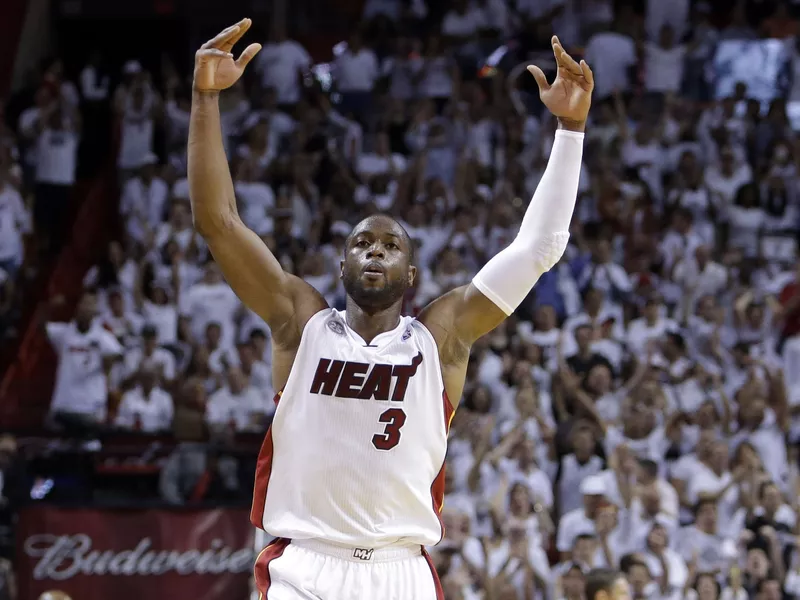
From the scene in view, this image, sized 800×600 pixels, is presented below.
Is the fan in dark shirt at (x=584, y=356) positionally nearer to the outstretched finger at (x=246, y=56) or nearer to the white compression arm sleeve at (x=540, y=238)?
the white compression arm sleeve at (x=540, y=238)

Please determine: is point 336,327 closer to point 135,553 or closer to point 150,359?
point 135,553

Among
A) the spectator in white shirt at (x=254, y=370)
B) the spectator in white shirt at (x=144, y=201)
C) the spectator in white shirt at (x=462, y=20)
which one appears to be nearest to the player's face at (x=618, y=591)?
the spectator in white shirt at (x=254, y=370)

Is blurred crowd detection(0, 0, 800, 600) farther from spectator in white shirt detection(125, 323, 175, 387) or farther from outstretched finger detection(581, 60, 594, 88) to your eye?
outstretched finger detection(581, 60, 594, 88)

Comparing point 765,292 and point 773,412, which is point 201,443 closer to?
point 773,412

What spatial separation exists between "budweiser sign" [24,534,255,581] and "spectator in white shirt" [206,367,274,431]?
77.8 inches

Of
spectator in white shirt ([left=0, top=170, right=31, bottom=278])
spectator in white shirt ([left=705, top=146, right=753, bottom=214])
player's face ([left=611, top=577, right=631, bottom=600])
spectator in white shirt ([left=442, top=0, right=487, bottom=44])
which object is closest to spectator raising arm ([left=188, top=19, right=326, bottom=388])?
player's face ([left=611, top=577, right=631, bottom=600])

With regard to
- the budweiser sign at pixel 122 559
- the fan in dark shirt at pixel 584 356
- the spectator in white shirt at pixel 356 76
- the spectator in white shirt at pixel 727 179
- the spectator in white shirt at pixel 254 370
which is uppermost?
the spectator in white shirt at pixel 356 76

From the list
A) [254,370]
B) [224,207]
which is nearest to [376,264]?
[224,207]

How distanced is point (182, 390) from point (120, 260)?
2.38 m

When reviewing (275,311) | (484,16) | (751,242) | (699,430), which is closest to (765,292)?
(751,242)

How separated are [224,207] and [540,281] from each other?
9446 millimetres

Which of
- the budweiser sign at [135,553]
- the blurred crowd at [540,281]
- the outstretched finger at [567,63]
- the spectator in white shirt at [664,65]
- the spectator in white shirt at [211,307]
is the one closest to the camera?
the outstretched finger at [567,63]

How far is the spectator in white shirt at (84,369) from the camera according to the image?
41.4 ft

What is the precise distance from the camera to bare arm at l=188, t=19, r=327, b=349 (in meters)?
4.50
